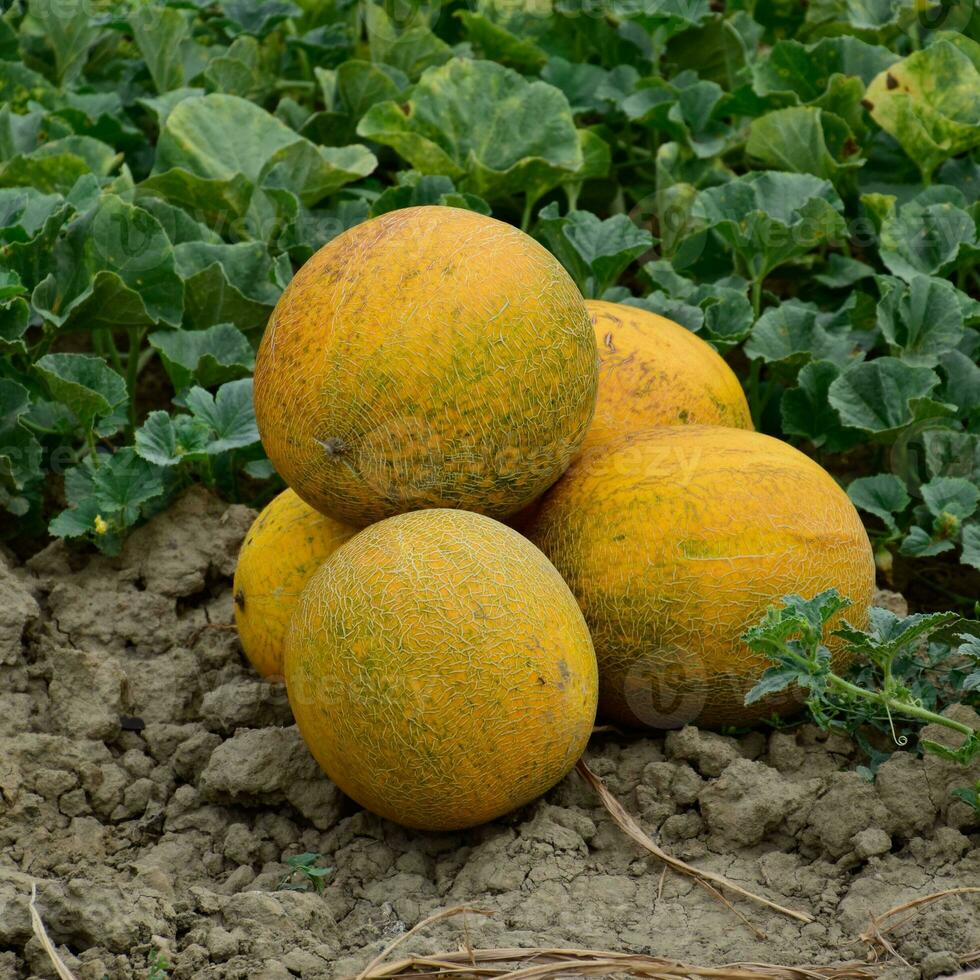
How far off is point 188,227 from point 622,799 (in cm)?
223

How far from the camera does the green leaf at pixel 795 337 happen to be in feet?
12.6

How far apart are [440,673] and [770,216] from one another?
2295 mm

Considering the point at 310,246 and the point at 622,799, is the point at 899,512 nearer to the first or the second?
the point at 622,799

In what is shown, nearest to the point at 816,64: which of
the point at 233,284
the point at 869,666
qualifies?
the point at 233,284

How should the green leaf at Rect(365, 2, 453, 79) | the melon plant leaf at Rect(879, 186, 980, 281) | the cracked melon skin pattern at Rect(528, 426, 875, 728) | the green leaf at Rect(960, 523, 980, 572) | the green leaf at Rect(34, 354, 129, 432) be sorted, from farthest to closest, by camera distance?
the green leaf at Rect(365, 2, 453, 79) < the melon plant leaf at Rect(879, 186, 980, 281) < the green leaf at Rect(34, 354, 129, 432) < the green leaf at Rect(960, 523, 980, 572) < the cracked melon skin pattern at Rect(528, 426, 875, 728)

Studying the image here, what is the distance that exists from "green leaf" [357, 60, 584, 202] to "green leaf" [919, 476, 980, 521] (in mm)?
1645

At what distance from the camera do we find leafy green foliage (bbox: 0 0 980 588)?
360 cm

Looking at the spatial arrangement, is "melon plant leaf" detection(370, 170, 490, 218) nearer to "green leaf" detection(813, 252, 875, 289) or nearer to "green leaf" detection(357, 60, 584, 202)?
"green leaf" detection(357, 60, 584, 202)

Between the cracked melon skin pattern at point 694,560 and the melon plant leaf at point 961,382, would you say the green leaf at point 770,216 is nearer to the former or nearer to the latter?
the melon plant leaf at point 961,382

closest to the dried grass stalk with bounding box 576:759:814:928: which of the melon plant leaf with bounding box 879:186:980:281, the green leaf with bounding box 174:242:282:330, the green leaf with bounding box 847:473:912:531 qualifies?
the green leaf with bounding box 847:473:912:531

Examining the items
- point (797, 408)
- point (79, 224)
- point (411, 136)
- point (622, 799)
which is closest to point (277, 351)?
point (622, 799)

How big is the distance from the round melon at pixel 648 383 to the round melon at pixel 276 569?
60cm

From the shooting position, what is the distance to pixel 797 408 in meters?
3.74

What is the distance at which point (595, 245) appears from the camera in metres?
3.95
